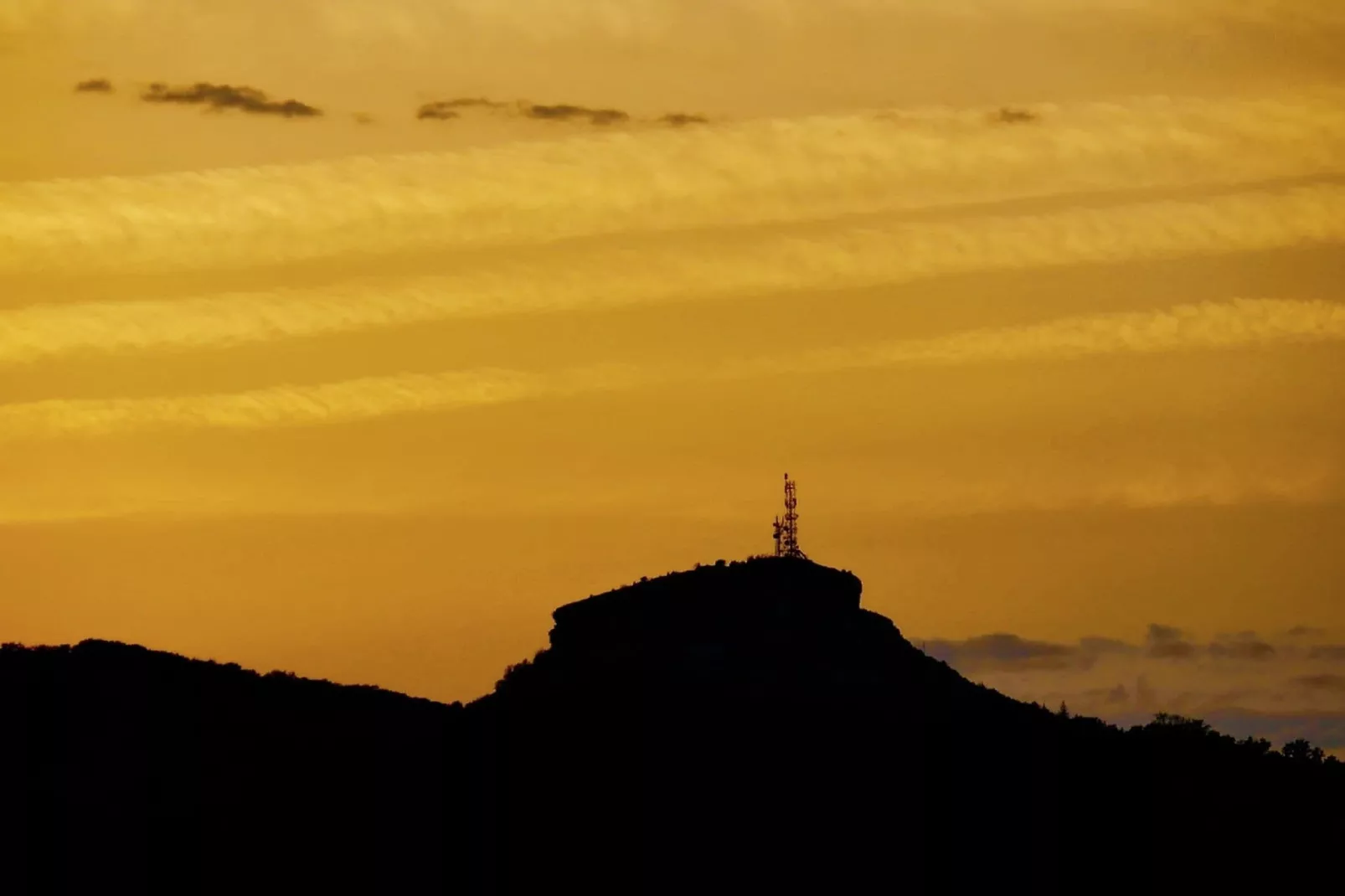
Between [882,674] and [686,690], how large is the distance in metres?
9.76

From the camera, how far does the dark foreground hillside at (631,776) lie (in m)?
110

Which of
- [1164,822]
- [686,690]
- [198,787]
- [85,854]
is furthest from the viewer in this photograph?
[1164,822]

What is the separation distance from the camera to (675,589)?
122188mm

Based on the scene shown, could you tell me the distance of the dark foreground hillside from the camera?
Result: 110 meters

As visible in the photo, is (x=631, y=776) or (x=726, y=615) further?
(x=726, y=615)

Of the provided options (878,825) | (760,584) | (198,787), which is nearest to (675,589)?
(760,584)

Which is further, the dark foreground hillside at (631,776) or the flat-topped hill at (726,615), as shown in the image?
the flat-topped hill at (726,615)

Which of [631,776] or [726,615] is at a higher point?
[726,615]

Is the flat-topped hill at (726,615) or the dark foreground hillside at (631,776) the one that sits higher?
the flat-topped hill at (726,615)

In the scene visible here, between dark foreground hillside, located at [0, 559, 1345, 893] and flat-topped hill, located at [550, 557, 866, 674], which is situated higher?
flat-topped hill, located at [550, 557, 866, 674]

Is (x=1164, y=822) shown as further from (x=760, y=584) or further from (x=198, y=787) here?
(x=198, y=787)

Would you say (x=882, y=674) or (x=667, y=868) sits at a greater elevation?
(x=882, y=674)

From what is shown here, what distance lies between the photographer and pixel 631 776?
389 ft

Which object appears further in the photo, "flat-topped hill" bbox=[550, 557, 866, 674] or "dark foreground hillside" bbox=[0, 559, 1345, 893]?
"flat-topped hill" bbox=[550, 557, 866, 674]
